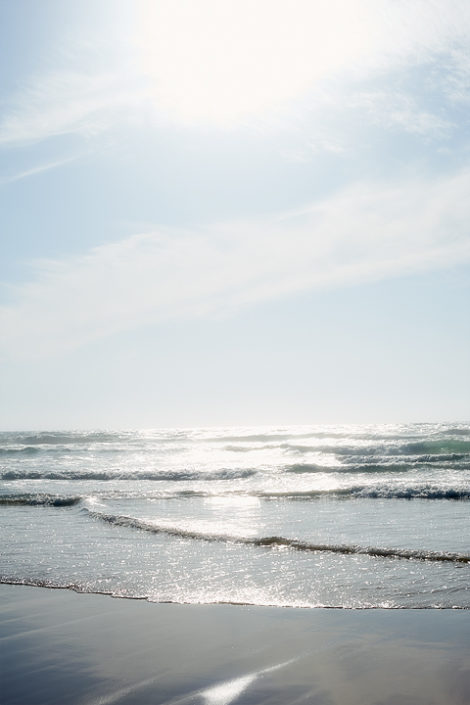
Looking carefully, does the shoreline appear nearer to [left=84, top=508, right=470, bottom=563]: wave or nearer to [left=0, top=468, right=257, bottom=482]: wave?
[left=84, top=508, right=470, bottom=563]: wave

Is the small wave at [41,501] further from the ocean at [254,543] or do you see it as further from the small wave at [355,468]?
the small wave at [355,468]

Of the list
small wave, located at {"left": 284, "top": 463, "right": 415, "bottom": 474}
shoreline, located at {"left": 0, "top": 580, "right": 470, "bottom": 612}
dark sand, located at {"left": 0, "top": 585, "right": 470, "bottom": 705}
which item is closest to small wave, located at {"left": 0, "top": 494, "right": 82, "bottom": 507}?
shoreline, located at {"left": 0, "top": 580, "right": 470, "bottom": 612}

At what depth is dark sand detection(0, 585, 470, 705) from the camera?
14.0 feet

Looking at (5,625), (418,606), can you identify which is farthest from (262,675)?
(5,625)

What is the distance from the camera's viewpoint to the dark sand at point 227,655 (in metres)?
4.27

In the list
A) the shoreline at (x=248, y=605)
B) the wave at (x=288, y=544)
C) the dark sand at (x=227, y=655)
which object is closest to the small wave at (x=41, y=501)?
the wave at (x=288, y=544)

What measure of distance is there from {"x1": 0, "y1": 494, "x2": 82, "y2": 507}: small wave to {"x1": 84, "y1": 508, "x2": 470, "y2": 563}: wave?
11.9 ft

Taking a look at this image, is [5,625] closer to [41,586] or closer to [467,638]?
[41,586]

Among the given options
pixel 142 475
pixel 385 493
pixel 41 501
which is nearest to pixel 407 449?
pixel 142 475

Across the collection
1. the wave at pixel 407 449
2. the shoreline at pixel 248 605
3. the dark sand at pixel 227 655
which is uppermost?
the dark sand at pixel 227 655

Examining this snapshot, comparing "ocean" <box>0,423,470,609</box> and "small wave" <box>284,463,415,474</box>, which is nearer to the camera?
"ocean" <box>0,423,470,609</box>

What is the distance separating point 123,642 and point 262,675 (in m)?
1.49

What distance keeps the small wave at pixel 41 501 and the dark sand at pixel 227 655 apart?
31.0ft

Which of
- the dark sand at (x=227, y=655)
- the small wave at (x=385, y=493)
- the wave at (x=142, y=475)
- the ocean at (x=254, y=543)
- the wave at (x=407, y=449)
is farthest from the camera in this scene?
the wave at (x=407, y=449)
